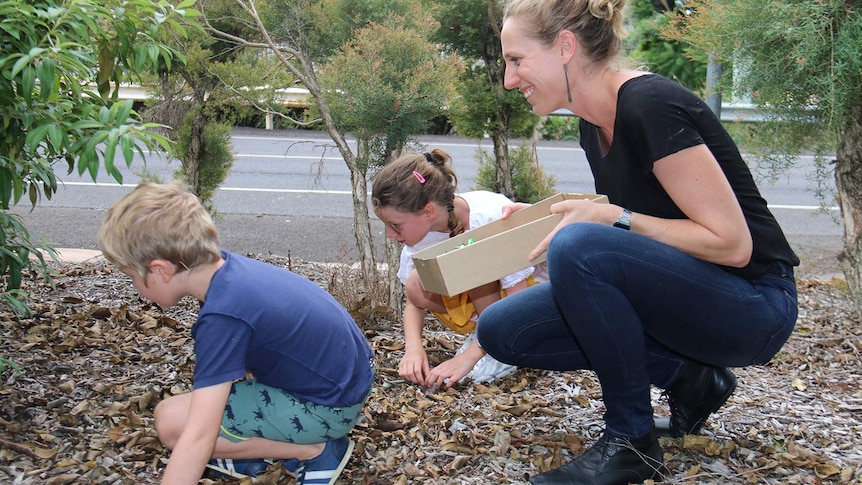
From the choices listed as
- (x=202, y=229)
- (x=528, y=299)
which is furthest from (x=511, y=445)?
(x=202, y=229)

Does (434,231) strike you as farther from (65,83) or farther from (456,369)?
(65,83)

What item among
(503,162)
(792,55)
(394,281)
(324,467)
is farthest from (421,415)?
(503,162)

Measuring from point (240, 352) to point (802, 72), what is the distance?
2730 millimetres

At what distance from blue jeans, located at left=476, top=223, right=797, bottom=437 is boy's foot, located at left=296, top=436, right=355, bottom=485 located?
2.55ft

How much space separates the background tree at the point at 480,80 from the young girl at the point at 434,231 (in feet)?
4.25

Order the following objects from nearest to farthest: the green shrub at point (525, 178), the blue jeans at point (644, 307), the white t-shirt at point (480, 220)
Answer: the blue jeans at point (644, 307) → the white t-shirt at point (480, 220) → the green shrub at point (525, 178)

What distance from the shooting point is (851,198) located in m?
3.85

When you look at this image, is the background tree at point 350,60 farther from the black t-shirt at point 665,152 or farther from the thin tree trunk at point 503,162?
the black t-shirt at point 665,152

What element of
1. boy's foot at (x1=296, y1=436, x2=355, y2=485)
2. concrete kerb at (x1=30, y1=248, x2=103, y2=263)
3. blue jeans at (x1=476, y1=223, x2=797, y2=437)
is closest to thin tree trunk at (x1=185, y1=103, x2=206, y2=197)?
concrete kerb at (x1=30, y1=248, x2=103, y2=263)

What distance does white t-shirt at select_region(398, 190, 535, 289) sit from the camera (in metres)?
3.14

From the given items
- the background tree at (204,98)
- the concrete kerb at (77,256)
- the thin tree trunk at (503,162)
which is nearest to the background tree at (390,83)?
the background tree at (204,98)

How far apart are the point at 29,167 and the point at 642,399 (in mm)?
1938

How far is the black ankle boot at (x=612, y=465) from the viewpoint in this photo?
232 centimetres

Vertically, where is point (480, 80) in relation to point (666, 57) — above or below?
below
